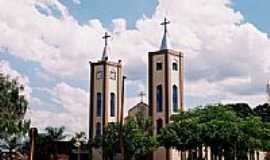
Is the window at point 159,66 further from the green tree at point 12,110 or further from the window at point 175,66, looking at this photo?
the green tree at point 12,110

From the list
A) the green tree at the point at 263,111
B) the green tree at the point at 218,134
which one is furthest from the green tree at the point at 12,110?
the green tree at the point at 263,111

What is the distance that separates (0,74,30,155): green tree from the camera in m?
37.7

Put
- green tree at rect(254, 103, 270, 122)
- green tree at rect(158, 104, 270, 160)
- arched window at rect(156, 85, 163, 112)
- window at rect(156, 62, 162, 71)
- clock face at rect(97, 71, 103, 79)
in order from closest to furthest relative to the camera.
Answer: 1. green tree at rect(158, 104, 270, 160)
2. arched window at rect(156, 85, 163, 112)
3. window at rect(156, 62, 162, 71)
4. green tree at rect(254, 103, 270, 122)
5. clock face at rect(97, 71, 103, 79)

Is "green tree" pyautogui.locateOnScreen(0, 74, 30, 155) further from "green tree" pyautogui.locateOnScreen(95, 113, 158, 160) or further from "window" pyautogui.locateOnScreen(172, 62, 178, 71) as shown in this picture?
"window" pyautogui.locateOnScreen(172, 62, 178, 71)

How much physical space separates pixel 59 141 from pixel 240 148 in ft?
68.3

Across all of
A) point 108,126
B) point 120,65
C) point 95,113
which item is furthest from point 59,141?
point 120,65

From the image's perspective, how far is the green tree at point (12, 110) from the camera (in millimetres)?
37719

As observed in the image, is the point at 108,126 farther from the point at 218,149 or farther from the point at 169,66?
the point at 218,149

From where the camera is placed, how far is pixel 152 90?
67375 millimetres

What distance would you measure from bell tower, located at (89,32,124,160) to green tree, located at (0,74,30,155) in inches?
1233

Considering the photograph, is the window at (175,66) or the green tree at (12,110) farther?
the window at (175,66)

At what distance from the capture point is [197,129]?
1937 inches

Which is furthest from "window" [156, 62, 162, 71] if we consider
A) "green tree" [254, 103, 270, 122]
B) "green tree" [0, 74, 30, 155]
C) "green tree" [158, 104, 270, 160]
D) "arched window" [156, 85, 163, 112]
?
"green tree" [0, 74, 30, 155]

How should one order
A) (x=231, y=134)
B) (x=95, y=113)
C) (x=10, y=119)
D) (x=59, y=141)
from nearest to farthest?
(x=10, y=119), (x=231, y=134), (x=59, y=141), (x=95, y=113)
